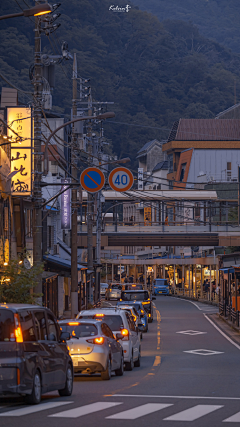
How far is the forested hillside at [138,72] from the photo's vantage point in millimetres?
146375

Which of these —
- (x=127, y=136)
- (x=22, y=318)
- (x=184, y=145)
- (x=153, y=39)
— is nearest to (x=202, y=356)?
(x=22, y=318)

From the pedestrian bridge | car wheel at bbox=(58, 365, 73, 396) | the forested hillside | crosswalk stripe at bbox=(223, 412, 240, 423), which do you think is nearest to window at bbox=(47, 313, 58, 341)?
car wheel at bbox=(58, 365, 73, 396)

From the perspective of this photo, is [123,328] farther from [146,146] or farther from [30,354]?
[146,146]

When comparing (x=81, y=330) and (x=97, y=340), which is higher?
(x=81, y=330)

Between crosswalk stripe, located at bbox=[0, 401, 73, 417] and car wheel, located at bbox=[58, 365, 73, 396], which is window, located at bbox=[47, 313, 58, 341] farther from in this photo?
crosswalk stripe, located at bbox=[0, 401, 73, 417]

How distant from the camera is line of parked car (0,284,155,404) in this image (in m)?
11.4

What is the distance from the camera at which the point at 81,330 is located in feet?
55.7

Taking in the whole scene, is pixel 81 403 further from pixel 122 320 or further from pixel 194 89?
pixel 194 89

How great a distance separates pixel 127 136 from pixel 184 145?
138ft

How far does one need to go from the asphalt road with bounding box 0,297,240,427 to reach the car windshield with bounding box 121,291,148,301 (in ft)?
51.6

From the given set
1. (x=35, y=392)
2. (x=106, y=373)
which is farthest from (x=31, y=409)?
(x=106, y=373)

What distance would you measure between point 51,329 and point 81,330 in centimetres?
339

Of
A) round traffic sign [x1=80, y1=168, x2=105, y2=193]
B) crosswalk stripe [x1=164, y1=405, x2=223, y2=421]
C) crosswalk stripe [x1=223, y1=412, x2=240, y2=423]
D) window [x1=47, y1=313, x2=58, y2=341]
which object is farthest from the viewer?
round traffic sign [x1=80, y1=168, x2=105, y2=193]

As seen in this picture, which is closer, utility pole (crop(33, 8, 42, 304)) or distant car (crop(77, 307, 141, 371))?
distant car (crop(77, 307, 141, 371))
